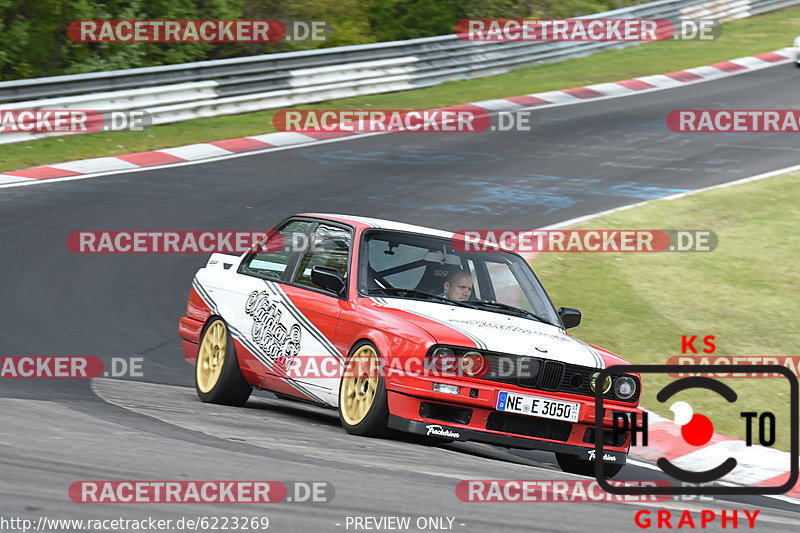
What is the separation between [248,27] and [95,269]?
15651 millimetres

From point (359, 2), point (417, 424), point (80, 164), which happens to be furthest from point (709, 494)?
point (359, 2)

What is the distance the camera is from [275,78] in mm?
23766

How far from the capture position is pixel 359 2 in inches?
1256

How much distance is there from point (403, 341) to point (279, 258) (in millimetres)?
2049

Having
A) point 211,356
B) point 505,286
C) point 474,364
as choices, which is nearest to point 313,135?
point 211,356

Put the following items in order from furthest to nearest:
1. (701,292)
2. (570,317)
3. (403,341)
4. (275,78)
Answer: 1. (275,78)
2. (701,292)
3. (570,317)
4. (403,341)

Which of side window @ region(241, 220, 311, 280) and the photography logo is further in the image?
side window @ region(241, 220, 311, 280)

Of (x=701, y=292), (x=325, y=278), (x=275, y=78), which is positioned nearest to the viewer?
(x=325, y=278)

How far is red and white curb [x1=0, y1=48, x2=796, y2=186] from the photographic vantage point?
18.2 metres

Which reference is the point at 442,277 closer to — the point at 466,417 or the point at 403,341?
the point at 403,341

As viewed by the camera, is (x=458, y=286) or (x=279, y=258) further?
(x=279, y=258)

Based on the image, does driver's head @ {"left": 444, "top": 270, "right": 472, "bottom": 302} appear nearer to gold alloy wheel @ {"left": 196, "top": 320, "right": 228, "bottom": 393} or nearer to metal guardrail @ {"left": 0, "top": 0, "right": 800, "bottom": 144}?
gold alloy wheel @ {"left": 196, "top": 320, "right": 228, "bottom": 393}

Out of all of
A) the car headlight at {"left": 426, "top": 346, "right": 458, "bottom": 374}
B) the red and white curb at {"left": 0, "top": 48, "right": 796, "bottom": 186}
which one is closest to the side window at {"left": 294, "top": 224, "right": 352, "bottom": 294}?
the car headlight at {"left": 426, "top": 346, "right": 458, "bottom": 374}

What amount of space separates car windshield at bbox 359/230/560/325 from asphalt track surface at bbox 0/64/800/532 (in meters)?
1.04
